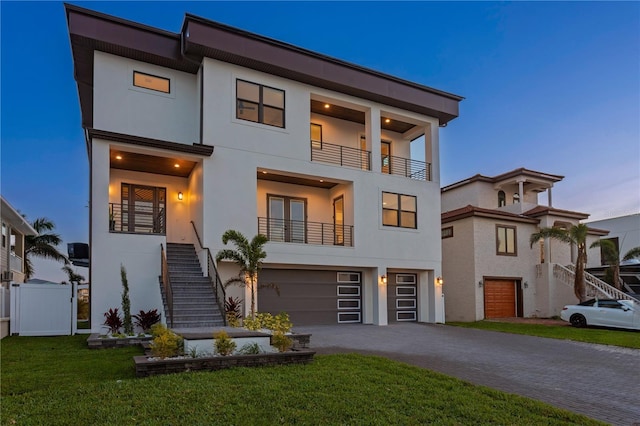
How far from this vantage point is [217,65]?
15695 mm

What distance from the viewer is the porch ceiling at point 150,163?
15.0m

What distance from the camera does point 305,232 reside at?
61.2 ft

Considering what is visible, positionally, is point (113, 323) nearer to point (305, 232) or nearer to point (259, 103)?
point (305, 232)

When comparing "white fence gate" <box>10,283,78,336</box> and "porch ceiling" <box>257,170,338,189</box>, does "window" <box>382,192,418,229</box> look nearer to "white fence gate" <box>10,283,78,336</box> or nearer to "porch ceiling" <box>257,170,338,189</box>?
"porch ceiling" <box>257,170,338,189</box>

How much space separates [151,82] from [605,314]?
19.8 metres

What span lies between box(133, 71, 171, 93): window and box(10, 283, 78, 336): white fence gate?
7.46 meters

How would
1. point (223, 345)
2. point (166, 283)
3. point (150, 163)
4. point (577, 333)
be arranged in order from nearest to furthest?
point (223, 345)
point (166, 283)
point (577, 333)
point (150, 163)

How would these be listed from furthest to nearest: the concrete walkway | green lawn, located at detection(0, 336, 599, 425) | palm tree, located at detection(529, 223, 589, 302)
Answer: palm tree, located at detection(529, 223, 589, 302) < the concrete walkway < green lawn, located at detection(0, 336, 599, 425)

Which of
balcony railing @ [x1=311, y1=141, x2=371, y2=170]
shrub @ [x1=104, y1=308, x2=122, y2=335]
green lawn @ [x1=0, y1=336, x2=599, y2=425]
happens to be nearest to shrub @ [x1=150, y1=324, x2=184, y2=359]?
green lawn @ [x1=0, y1=336, x2=599, y2=425]

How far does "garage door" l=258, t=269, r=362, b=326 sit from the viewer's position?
1669 centimetres

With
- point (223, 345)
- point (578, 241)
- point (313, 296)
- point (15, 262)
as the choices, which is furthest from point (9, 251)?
point (578, 241)

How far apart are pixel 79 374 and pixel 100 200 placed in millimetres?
7378

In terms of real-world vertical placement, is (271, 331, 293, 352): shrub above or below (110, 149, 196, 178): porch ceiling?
below

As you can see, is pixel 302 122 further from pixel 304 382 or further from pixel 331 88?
pixel 304 382
